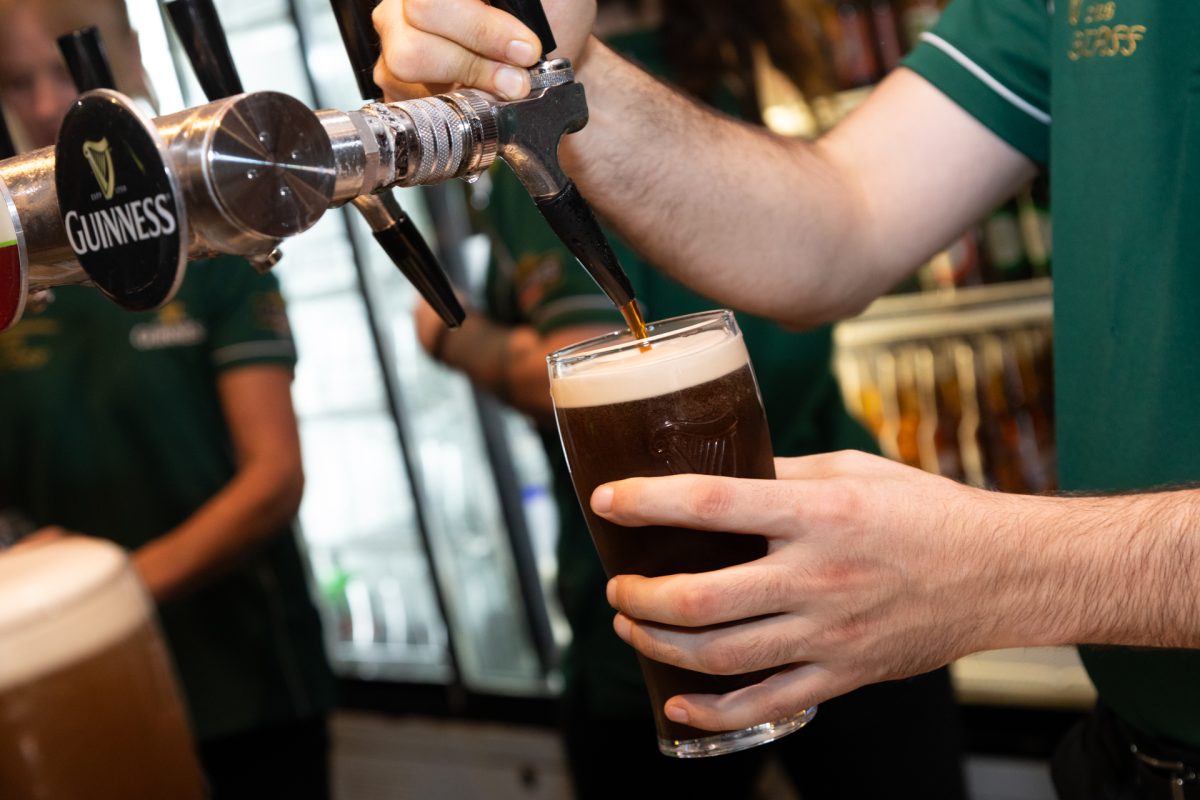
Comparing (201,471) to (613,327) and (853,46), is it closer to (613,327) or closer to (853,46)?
(613,327)

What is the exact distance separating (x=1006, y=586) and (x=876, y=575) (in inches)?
3.7

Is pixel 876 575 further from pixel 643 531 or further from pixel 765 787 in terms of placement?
pixel 765 787

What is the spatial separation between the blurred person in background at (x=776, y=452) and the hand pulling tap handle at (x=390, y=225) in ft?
3.39

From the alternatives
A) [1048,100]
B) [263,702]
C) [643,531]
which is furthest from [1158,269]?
[263,702]

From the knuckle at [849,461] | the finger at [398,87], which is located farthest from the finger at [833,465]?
the finger at [398,87]

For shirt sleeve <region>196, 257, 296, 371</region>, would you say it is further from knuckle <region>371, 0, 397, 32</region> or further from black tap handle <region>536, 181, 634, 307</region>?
black tap handle <region>536, 181, 634, 307</region>

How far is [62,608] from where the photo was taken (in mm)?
953


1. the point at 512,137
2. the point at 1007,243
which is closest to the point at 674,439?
the point at 512,137

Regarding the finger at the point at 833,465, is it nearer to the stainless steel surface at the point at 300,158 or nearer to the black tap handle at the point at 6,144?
the stainless steel surface at the point at 300,158

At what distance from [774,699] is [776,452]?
1.16 metres

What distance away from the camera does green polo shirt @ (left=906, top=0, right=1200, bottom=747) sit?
1003 mm

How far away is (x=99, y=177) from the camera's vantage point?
519 millimetres

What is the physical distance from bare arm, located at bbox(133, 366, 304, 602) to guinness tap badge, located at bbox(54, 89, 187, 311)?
5.46ft

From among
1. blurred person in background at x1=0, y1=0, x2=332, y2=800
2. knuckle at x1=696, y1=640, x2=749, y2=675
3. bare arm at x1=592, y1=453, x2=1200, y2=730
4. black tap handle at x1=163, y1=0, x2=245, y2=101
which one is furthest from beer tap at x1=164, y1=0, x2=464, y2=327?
blurred person in background at x1=0, y1=0, x2=332, y2=800
